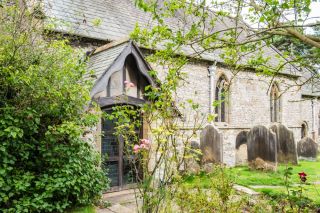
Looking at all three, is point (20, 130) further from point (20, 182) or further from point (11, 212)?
point (11, 212)

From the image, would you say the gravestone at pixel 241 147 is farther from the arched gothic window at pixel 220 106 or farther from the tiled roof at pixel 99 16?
the tiled roof at pixel 99 16

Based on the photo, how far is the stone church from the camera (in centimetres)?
755

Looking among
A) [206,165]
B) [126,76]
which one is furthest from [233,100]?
[126,76]

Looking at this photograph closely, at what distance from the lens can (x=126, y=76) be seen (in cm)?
798

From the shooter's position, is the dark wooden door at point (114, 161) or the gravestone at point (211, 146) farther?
the gravestone at point (211, 146)

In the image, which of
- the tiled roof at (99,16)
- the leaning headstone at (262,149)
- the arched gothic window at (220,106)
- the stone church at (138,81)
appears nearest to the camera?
the stone church at (138,81)

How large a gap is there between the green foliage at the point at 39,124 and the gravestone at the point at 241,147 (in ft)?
26.1

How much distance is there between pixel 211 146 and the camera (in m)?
10.2

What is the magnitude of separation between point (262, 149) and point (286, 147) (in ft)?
6.51

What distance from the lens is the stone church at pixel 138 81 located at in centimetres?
755

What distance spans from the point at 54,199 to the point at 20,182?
807 mm

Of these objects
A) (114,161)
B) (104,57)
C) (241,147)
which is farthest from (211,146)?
(104,57)

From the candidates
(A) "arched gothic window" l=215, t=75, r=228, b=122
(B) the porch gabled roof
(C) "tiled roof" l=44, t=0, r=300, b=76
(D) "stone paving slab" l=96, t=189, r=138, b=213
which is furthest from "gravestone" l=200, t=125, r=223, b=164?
(A) "arched gothic window" l=215, t=75, r=228, b=122

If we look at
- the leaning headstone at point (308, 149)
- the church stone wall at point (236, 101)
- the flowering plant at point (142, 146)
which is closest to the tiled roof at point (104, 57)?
the flowering plant at point (142, 146)
